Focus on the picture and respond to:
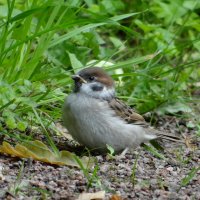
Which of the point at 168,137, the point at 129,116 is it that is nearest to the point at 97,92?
the point at 129,116

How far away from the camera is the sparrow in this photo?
495cm

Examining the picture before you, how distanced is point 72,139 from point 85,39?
1223mm

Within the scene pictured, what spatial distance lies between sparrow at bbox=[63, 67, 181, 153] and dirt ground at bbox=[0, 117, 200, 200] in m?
0.19

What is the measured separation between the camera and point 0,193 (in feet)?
12.3

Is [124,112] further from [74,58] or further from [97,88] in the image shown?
[74,58]

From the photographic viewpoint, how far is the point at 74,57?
18.9 feet

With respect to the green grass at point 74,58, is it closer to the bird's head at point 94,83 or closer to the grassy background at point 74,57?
the grassy background at point 74,57

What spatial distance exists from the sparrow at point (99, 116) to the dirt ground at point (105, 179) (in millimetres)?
193

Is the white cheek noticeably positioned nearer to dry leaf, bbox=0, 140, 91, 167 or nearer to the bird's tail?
the bird's tail

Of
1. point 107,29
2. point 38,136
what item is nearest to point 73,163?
point 38,136

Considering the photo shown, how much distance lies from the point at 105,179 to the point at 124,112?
1139 mm

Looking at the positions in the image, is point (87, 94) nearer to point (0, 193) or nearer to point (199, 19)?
point (0, 193)

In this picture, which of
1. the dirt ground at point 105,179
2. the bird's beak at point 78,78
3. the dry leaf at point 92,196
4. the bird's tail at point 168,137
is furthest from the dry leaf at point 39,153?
the bird's tail at point 168,137

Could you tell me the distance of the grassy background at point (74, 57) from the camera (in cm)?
464
